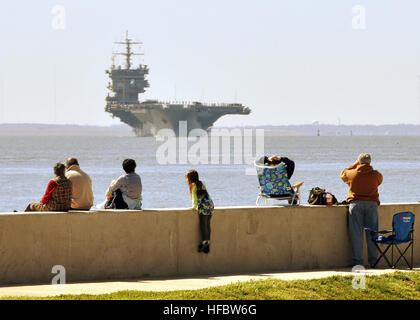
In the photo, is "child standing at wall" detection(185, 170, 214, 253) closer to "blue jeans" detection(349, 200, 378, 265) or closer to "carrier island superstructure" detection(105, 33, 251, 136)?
"blue jeans" detection(349, 200, 378, 265)

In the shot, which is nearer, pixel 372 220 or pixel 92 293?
pixel 92 293

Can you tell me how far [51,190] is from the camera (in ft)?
31.5

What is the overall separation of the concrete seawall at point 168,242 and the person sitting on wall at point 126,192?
1.21ft

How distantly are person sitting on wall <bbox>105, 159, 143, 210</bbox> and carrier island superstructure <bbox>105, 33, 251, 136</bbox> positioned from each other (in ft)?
477

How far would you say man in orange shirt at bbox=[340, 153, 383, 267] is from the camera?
408 inches

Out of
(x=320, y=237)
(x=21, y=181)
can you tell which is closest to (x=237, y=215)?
(x=320, y=237)

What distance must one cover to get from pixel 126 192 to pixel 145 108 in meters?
151

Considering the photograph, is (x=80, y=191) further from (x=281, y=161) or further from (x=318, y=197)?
(x=318, y=197)

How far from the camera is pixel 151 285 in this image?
9211mm

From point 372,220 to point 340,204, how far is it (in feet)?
1.51

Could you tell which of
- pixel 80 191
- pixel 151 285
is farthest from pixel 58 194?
pixel 151 285

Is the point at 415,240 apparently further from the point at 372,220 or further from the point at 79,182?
the point at 79,182
